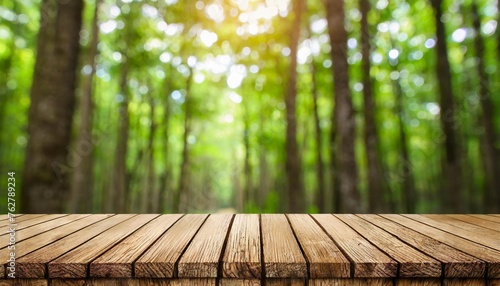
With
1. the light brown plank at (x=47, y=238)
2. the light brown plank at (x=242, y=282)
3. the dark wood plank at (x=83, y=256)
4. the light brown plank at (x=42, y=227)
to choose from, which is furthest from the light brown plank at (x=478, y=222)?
the light brown plank at (x=42, y=227)

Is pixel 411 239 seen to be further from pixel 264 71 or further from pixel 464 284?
pixel 264 71

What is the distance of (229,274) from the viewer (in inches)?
59.9

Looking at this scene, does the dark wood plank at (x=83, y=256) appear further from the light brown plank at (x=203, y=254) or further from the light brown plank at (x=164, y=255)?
the light brown plank at (x=203, y=254)

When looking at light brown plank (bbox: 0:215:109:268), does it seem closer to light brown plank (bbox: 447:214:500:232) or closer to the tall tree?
light brown plank (bbox: 447:214:500:232)

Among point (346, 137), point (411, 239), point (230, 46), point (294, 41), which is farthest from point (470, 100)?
point (411, 239)

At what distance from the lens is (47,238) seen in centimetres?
202

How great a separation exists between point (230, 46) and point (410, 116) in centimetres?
1086

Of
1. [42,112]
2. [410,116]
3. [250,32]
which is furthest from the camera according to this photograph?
[410,116]

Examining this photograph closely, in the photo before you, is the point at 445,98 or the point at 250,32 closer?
the point at 445,98

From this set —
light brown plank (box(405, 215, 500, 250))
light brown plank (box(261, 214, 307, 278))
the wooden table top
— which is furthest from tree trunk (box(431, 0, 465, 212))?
light brown plank (box(261, 214, 307, 278))

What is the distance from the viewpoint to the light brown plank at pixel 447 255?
1521mm

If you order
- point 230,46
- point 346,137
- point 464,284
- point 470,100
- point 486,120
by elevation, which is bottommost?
point 464,284

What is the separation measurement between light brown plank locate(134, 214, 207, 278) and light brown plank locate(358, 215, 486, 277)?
4.03 feet

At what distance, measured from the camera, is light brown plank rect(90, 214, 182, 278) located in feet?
4.98
